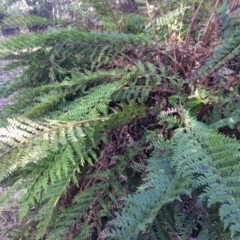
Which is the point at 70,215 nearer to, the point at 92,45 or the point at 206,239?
the point at 206,239

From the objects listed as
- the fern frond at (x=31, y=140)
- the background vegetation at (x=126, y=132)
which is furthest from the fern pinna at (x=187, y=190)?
the fern frond at (x=31, y=140)

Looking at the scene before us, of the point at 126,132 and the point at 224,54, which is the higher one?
the point at 224,54

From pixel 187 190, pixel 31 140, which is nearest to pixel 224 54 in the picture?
pixel 187 190

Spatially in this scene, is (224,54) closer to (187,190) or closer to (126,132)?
(126,132)

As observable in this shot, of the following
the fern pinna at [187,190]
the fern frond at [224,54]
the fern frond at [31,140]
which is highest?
the fern frond at [224,54]

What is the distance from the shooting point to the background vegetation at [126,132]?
843 mm

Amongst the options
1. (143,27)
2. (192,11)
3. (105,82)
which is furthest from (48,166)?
(192,11)

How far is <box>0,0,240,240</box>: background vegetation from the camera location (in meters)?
0.84

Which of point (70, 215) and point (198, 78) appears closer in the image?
point (70, 215)

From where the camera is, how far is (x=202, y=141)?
929 millimetres

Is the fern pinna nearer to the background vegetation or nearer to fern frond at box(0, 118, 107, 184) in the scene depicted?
the background vegetation

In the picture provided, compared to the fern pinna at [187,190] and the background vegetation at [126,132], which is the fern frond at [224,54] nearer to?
the background vegetation at [126,132]

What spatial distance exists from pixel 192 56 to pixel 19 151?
0.73 meters

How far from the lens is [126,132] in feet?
3.71
